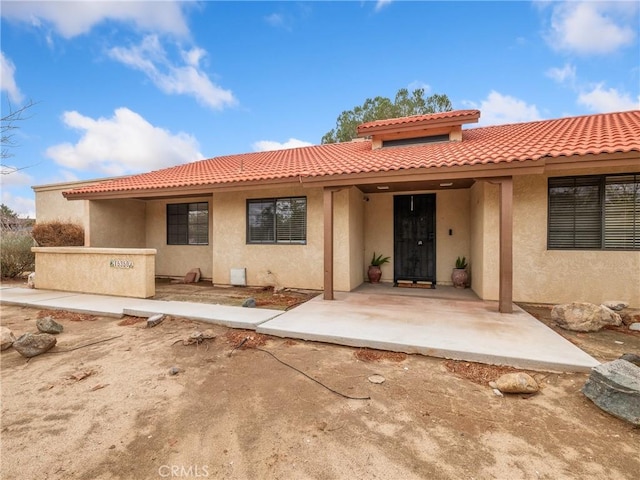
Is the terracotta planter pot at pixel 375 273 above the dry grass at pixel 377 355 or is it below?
above

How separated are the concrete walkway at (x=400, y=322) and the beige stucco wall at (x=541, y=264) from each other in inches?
33.8

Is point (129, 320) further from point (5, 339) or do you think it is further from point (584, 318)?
point (584, 318)

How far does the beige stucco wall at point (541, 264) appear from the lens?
5.77m

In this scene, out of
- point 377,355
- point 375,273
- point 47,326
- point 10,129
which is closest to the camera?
point 377,355

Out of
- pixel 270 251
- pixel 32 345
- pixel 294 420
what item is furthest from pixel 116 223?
pixel 294 420

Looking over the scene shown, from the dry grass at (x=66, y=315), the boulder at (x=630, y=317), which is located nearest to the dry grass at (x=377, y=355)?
the boulder at (x=630, y=317)

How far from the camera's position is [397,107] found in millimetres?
18047

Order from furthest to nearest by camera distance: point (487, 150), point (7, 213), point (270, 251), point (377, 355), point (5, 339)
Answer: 1. point (7, 213)
2. point (270, 251)
3. point (487, 150)
4. point (5, 339)
5. point (377, 355)

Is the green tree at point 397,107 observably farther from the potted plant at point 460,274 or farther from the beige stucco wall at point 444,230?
the potted plant at point 460,274

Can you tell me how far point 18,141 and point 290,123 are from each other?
49.2ft

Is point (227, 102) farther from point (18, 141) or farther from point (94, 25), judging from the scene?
point (18, 141)

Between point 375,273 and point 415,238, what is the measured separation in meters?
1.61

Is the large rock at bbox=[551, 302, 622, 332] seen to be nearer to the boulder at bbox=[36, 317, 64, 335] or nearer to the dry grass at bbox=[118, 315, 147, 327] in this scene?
the dry grass at bbox=[118, 315, 147, 327]

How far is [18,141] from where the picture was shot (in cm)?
521
